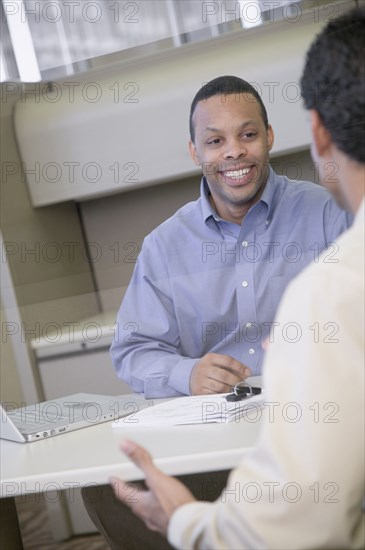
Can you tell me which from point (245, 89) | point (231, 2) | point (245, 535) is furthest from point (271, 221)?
point (245, 535)

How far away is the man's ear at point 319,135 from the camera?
1093 mm

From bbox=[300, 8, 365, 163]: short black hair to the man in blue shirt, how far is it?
0.96 m

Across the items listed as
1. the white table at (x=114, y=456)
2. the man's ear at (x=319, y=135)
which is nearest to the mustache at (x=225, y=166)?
the white table at (x=114, y=456)

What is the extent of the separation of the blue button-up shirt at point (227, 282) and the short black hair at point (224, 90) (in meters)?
0.17

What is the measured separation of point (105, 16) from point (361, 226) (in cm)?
176

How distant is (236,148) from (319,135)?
3.23 feet

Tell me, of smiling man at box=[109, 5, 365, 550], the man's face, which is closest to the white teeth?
the man's face

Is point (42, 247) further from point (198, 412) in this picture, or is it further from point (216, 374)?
point (198, 412)

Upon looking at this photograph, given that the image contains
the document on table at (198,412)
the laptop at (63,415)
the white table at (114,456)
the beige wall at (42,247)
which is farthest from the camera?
the beige wall at (42,247)

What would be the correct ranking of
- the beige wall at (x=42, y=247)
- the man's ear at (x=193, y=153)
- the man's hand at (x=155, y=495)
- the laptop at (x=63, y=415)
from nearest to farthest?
the man's hand at (x=155, y=495)
the laptop at (x=63, y=415)
the man's ear at (x=193, y=153)
the beige wall at (x=42, y=247)

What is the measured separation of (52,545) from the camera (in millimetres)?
2820

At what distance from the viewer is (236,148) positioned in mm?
2080

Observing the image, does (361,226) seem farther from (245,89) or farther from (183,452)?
(245,89)

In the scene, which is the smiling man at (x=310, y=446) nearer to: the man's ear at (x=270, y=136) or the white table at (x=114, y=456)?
the white table at (x=114, y=456)
